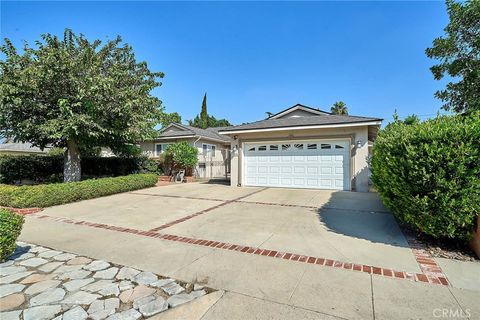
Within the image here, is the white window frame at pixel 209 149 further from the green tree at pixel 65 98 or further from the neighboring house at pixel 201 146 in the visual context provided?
the green tree at pixel 65 98

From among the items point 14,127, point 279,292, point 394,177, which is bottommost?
point 279,292

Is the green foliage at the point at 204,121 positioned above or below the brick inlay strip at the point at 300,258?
above

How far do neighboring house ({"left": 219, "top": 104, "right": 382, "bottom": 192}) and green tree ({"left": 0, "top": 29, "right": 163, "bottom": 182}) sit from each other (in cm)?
527

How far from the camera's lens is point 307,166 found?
1191 centimetres

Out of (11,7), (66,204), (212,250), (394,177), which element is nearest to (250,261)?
(212,250)

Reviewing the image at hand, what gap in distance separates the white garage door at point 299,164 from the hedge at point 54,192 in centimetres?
655

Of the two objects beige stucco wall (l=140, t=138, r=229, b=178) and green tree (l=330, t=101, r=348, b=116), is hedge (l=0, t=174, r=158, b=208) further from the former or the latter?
green tree (l=330, t=101, r=348, b=116)

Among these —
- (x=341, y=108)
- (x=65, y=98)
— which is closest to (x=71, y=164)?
(x=65, y=98)

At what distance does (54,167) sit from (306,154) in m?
13.6

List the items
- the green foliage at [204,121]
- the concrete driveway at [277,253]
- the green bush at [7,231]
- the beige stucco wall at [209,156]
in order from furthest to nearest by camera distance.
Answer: the green foliage at [204,121], the beige stucco wall at [209,156], the green bush at [7,231], the concrete driveway at [277,253]

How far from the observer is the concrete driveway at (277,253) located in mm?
2674

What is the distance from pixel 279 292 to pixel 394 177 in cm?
312

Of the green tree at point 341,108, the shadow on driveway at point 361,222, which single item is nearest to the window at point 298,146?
the shadow on driveway at point 361,222

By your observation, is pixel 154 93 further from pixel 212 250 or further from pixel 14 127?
pixel 212 250
